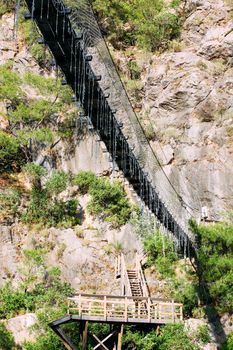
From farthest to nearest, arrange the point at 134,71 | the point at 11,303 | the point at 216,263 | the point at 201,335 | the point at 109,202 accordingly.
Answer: the point at 134,71, the point at 109,202, the point at 11,303, the point at 216,263, the point at 201,335

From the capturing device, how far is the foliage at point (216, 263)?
44.5 feet

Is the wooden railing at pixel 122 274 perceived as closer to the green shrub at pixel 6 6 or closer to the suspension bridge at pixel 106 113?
the suspension bridge at pixel 106 113

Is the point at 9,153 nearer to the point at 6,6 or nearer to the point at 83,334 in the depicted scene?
the point at 6,6

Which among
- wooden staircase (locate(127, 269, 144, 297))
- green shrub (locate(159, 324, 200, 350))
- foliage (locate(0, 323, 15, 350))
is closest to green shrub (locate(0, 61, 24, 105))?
wooden staircase (locate(127, 269, 144, 297))

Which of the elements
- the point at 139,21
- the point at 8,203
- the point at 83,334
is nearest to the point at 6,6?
the point at 139,21

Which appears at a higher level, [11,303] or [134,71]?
[134,71]

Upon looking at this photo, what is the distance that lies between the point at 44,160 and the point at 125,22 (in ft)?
22.0

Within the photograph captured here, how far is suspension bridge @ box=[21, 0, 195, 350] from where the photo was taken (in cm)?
696

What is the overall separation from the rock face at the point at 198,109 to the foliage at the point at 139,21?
617 mm

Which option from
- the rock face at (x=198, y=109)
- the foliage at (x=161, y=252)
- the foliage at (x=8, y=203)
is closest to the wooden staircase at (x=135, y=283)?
the foliage at (x=161, y=252)

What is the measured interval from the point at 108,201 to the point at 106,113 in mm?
8831

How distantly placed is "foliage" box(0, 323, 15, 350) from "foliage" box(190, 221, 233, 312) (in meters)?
4.19

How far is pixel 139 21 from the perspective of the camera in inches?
862

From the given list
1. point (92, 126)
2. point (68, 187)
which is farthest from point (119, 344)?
point (68, 187)
